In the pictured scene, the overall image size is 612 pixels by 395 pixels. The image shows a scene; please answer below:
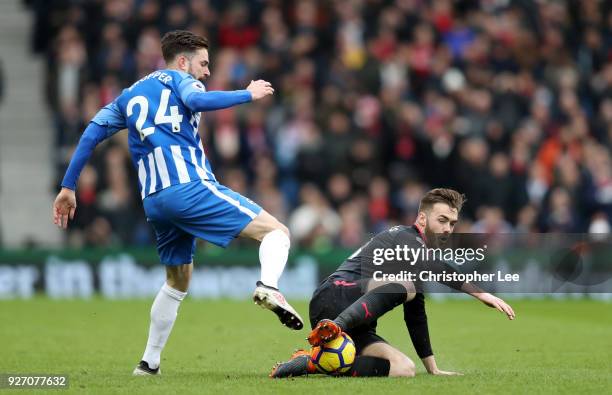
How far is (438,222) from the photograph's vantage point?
8398mm

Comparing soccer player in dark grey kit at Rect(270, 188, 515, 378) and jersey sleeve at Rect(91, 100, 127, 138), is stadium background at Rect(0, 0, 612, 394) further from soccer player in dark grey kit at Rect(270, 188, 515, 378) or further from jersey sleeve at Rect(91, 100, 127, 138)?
jersey sleeve at Rect(91, 100, 127, 138)

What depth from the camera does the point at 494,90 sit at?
808 inches

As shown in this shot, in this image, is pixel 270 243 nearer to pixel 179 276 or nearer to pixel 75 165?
pixel 179 276

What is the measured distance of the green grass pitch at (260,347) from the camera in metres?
7.97

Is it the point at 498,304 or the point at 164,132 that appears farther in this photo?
the point at 164,132

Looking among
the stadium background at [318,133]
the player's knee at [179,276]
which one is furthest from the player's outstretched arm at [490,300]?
the stadium background at [318,133]

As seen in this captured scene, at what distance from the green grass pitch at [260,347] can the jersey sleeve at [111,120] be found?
1771 mm

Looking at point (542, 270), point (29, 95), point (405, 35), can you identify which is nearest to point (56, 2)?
point (29, 95)

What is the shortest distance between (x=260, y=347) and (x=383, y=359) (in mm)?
3022

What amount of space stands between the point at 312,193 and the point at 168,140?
10.1 m

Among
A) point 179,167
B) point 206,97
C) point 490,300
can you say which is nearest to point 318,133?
point 179,167

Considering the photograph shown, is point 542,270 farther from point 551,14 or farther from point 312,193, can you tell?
point 551,14

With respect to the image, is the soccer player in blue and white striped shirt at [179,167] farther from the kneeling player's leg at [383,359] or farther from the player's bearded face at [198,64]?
the kneeling player's leg at [383,359]

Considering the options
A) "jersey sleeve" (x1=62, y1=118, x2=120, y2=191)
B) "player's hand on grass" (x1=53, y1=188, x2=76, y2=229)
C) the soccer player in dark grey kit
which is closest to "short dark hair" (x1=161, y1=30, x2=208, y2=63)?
"jersey sleeve" (x1=62, y1=118, x2=120, y2=191)
